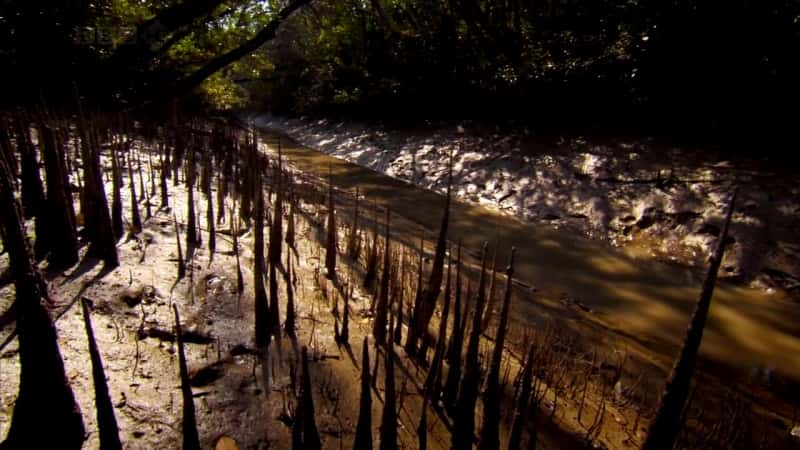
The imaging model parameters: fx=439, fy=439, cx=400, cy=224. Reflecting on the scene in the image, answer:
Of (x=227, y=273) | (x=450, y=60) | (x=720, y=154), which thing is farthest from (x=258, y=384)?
(x=450, y=60)

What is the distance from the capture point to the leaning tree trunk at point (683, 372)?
110 centimetres

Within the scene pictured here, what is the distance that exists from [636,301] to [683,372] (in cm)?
326

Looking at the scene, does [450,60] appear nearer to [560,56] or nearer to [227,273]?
[560,56]

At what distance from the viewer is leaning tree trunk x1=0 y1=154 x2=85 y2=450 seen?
1.34 meters

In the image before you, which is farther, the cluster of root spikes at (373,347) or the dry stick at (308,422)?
the dry stick at (308,422)

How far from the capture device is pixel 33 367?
1376mm

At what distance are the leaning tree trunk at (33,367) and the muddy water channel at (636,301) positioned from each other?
8.90 ft

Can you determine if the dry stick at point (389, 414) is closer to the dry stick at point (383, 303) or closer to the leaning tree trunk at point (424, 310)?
the dry stick at point (383, 303)

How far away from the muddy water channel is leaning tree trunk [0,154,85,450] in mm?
2712

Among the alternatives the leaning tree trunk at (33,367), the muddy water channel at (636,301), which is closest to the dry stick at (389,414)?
the leaning tree trunk at (33,367)

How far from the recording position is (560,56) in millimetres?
7949

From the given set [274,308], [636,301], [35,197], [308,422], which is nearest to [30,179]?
[35,197]

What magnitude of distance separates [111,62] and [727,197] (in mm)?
9908

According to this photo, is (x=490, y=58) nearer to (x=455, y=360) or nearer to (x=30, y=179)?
(x=455, y=360)
